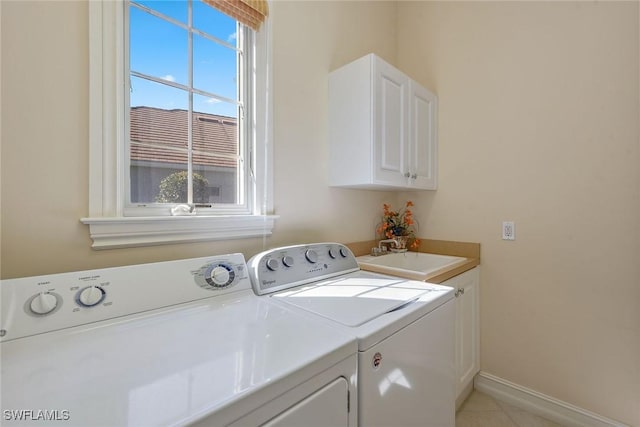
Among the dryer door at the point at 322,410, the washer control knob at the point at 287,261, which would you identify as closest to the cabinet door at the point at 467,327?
the washer control knob at the point at 287,261

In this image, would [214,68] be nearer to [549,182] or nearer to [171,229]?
[171,229]

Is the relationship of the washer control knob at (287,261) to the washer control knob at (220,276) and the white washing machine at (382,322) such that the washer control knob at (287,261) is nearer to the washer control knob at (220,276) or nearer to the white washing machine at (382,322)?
the white washing machine at (382,322)

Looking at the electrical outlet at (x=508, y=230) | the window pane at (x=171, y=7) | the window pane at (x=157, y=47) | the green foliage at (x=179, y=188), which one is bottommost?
the electrical outlet at (x=508, y=230)

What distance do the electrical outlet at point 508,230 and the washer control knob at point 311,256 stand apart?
1.28m

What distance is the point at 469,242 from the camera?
198 centimetres

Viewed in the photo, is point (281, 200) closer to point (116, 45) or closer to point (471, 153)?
point (116, 45)

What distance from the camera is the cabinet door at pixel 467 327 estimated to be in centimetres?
170

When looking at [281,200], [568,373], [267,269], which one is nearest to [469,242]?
[568,373]

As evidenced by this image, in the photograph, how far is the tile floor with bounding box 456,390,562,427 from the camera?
5.42ft

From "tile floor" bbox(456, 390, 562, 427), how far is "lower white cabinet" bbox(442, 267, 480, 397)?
117 mm

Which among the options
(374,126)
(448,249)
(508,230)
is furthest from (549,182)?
(374,126)

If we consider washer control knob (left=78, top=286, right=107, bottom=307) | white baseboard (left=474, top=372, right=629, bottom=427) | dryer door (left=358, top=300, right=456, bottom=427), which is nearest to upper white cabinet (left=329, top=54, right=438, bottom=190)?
dryer door (left=358, top=300, right=456, bottom=427)

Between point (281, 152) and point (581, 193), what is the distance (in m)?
1.65

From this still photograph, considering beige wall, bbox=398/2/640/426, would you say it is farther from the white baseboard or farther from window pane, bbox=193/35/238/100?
window pane, bbox=193/35/238/100
